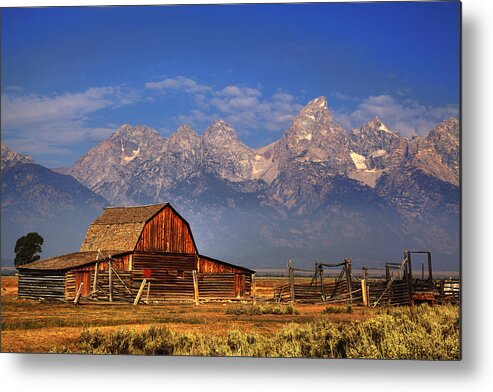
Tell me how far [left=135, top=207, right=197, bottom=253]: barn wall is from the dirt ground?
8.10 ft

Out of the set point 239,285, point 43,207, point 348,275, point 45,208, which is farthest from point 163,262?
point 43,207

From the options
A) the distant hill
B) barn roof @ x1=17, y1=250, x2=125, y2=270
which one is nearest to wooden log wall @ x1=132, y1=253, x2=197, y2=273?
barn roof @ x1=17, y1=250, x2=125, y2=270

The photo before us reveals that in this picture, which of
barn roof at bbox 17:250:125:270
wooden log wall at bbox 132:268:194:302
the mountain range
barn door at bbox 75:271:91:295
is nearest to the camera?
the mountain range

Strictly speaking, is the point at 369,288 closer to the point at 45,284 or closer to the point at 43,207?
the point at 43,207

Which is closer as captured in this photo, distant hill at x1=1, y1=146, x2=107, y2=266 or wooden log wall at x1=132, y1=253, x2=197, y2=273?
distant hill at x1=1, y1=146, x2=107, y2=266

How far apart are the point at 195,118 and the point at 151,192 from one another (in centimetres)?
466

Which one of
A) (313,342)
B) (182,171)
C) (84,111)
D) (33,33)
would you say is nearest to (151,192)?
(182,171)

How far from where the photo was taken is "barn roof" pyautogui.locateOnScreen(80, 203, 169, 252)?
68.8ft

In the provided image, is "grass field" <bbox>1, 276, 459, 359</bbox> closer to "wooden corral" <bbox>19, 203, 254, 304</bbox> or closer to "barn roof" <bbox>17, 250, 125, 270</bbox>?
"barn roof" <bbox>17, 250, 125, 270</bbox>

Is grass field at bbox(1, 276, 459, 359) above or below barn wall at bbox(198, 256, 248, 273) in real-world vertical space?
below

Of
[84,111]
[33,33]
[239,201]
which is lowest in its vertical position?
[239,201]

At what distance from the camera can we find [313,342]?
14.1 m

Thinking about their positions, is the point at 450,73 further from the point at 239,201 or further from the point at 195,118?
the point at 239,201

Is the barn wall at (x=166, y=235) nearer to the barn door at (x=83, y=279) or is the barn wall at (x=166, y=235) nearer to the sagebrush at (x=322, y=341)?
the barn door at (x=83, y=279)
